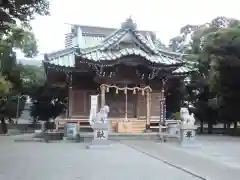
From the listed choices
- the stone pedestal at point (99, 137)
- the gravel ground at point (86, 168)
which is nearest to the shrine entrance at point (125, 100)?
the stone pedestal at point (99, 137)

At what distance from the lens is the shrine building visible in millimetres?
23328

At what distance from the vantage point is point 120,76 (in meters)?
24.2

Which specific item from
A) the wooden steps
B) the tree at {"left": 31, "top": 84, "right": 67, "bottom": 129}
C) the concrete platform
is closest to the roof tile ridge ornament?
the wooden steps

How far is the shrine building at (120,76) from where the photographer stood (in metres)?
23.3

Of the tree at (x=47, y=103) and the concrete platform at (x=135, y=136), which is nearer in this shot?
the concrete platform at (x=135, y=136)

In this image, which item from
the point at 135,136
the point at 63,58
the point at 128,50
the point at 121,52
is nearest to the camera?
the point at 135,136

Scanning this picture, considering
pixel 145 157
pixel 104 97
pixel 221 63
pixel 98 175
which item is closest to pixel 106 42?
pixel 104 97

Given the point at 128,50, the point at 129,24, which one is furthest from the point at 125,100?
the point at 129,24

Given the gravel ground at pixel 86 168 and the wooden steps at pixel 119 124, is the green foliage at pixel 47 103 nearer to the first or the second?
the wooden steps at pixel 119 124

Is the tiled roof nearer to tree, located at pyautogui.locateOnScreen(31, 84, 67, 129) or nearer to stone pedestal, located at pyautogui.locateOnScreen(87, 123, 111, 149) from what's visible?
stone pedestal, located at pyautogui.locateOnScreen(87, 123, 111, 149)

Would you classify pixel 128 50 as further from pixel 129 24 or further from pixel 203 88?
pixel 203 88

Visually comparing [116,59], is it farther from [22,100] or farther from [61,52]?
[22,100]

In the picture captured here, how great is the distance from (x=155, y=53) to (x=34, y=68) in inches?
444

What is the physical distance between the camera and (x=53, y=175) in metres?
9.03
